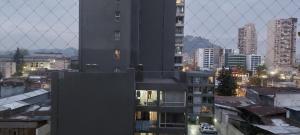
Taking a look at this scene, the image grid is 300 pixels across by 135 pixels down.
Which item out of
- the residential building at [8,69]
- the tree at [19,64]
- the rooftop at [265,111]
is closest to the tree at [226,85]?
the rooftop at [265,111]

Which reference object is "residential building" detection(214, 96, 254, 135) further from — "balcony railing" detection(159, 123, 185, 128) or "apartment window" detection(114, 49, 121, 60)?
"apartment window" detection(114, 49, 121, 60)

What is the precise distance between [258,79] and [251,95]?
339 inches

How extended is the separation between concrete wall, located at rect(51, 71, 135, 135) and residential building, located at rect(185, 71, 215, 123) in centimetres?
557

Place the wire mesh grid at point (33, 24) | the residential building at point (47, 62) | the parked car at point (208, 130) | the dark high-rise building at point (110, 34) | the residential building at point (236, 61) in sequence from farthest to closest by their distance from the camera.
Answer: the residential building at point (236, 61)
the parked car at point (208, 130)
the residential building at point (47, 62)
the dark high-rise building at point (110, 34)
the wire mesh grid at point (33, 24)

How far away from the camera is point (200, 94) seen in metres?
10.5

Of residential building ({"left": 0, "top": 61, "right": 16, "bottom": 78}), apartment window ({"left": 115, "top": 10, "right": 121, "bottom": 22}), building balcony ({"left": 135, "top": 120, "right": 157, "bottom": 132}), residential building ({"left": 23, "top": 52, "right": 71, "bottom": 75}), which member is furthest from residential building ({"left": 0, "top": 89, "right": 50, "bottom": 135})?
residential building ({"left": 0, "top": 61, "right": 16, "bottom": 78})

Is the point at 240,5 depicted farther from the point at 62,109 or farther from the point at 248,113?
the point at 248,113

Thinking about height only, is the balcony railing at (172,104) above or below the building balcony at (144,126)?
above

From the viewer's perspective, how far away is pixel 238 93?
15312 millimetres

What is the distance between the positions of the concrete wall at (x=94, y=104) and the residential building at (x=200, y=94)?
18.3 feet

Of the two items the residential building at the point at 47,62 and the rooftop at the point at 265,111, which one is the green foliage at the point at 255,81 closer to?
the residential building at the point at 47,62

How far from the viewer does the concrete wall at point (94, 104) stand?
483 cm

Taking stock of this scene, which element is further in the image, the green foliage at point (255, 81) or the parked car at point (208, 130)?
the green foliage at point (255, 81)

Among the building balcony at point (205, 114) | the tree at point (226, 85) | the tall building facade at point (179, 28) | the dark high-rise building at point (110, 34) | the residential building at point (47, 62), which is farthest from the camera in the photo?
the tree at point (226, 85)
